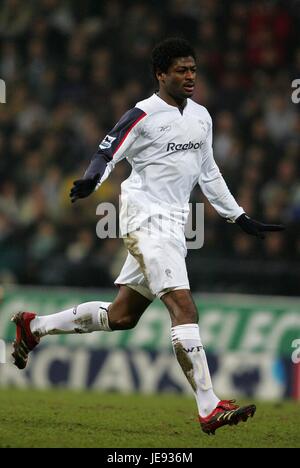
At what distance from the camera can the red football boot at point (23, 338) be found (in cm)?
816

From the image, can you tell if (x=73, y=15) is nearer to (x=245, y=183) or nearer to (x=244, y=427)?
(x=245, y=183)

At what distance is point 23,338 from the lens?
8.17 metres

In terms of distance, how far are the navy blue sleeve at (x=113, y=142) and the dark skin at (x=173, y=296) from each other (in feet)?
0.96

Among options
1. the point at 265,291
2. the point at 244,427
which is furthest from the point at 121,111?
the point at 244,427

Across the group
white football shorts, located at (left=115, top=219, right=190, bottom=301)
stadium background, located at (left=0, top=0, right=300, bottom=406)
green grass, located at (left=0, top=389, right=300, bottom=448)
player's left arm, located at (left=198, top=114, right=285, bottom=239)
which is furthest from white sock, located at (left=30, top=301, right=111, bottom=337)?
stadium background, located at (left=0, top=0, right=300, bottom=406)

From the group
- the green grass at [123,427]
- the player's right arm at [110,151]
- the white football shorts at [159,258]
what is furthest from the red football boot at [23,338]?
the player's right arm at [110,151]

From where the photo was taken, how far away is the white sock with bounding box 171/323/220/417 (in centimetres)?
711

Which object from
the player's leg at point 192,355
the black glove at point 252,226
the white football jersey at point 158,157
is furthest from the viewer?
the black glove at point 252,226

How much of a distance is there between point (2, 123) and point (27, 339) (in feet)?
29.1

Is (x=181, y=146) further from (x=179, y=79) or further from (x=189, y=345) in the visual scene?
(x=189, y=345)

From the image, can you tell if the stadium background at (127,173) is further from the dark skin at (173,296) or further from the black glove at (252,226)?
the dark skin at (173,296)

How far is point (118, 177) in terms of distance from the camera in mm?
14758

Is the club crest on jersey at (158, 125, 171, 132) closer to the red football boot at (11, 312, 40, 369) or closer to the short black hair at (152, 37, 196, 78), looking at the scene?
the short black hair at (152, 37, 196, 78)
